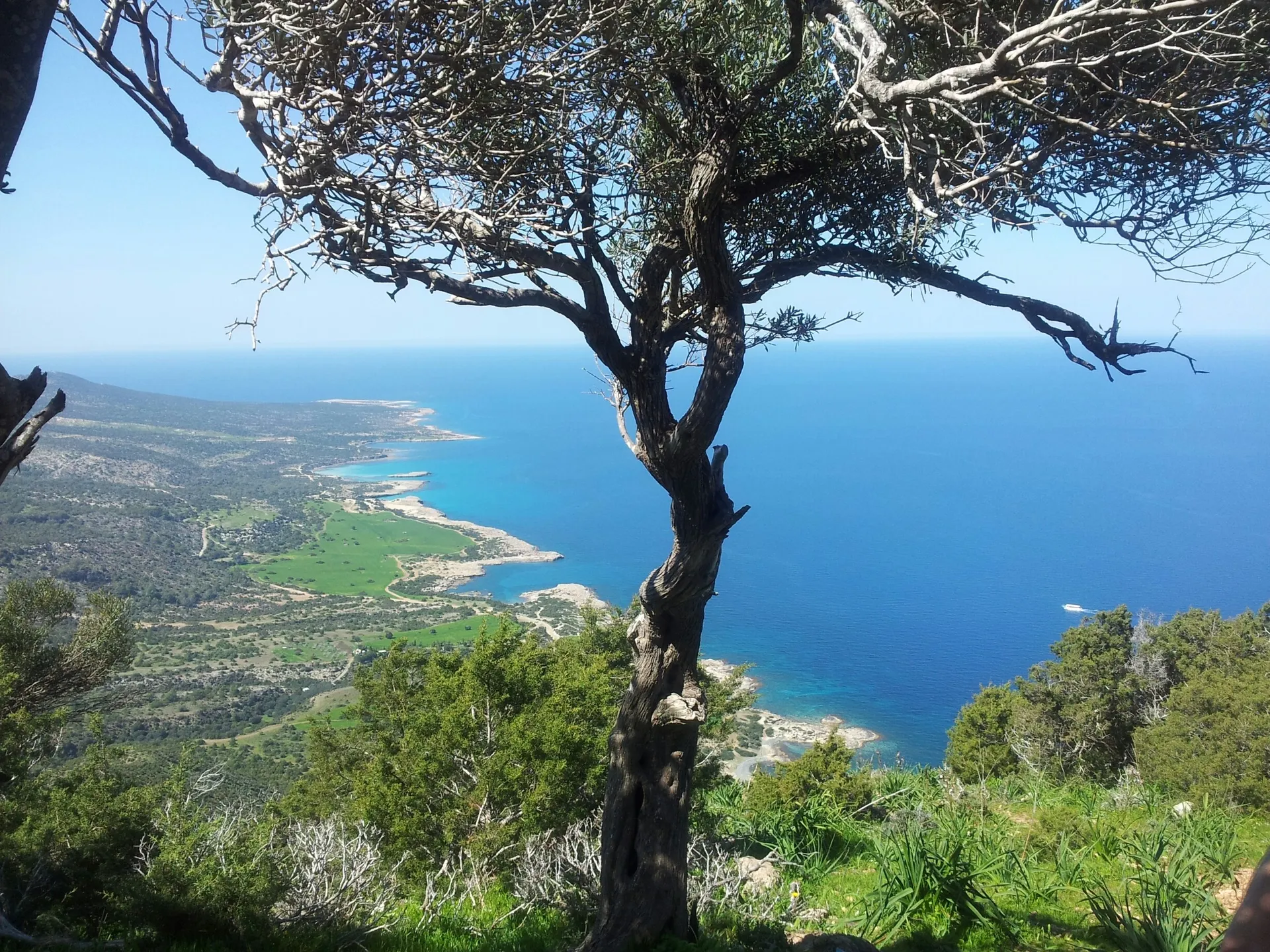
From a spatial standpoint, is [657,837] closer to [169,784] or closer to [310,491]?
[169,784]

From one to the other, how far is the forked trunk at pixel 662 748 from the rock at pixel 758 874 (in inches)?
47.7

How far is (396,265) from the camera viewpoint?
10.3 ft

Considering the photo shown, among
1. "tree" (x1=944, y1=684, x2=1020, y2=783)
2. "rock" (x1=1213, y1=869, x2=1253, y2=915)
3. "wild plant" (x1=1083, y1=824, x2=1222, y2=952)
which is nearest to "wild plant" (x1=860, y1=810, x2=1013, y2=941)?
"wild plant" (x1=1083, y1=824, x2=1222, y2=952)

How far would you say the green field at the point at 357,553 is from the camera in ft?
181

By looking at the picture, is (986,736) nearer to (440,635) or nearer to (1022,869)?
(1022,869)

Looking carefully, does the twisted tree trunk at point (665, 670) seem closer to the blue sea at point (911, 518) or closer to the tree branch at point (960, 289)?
the tree branch at point (960, 289)

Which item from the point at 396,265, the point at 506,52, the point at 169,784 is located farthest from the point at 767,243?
the point at 169,784

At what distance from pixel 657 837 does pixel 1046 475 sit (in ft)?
286

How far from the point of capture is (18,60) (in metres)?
1.74

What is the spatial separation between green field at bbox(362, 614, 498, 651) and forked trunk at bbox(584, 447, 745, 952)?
34324 millimetres

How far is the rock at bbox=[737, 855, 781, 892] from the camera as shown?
4.79 m

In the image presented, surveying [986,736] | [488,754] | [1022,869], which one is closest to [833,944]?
[1022,869]

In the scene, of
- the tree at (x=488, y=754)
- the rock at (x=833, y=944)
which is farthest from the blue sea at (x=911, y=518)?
the rock at (x=833, y=944)

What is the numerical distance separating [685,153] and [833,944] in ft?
12.6
